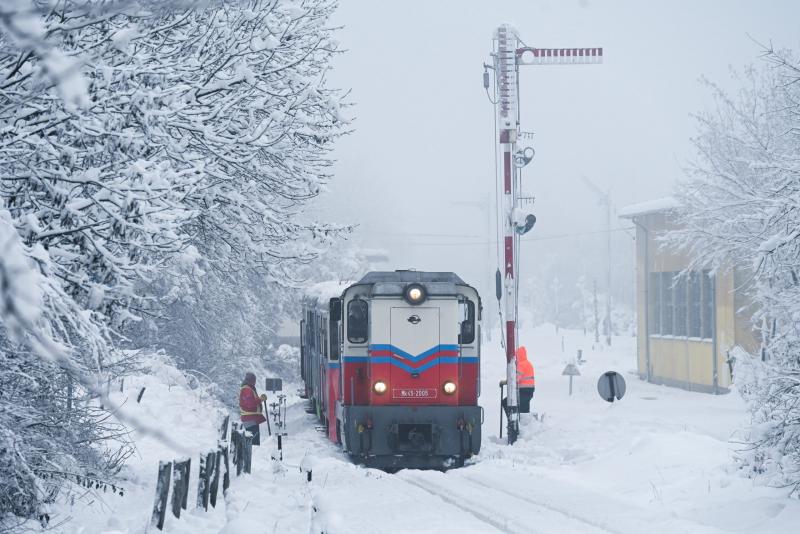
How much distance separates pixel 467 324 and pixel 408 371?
132cm

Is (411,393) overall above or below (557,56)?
below

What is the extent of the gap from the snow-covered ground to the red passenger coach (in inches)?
27.9

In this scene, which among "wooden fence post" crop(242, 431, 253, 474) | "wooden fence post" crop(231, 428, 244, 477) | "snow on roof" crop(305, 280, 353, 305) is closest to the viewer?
"wooden fence post" crop(231, 428, 244, 477)

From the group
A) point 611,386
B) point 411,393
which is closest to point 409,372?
point 411,393

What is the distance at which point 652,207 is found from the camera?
3494 centimetres

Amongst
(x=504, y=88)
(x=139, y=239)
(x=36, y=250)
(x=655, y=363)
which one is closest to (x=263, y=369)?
(x=655, y=363)

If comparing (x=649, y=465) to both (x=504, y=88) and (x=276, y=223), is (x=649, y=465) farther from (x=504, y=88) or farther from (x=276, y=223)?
(x=504, y=88)

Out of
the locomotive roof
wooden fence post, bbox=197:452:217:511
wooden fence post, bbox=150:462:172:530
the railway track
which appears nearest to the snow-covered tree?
wooden fence post, bbox=150:462:172:530

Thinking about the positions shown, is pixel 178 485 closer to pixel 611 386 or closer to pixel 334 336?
pixel 334 336

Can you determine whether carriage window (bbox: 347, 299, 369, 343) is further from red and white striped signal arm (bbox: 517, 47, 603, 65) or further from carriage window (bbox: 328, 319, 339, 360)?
red and white striped signal arm (bbox: 517, 47, 603, 65)

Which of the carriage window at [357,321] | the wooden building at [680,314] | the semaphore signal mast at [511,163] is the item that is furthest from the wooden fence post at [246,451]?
the wooden building at [680,314]

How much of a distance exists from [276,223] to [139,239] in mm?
7523

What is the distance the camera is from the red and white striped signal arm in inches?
789

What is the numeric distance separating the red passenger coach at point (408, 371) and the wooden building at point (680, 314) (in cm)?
1535
